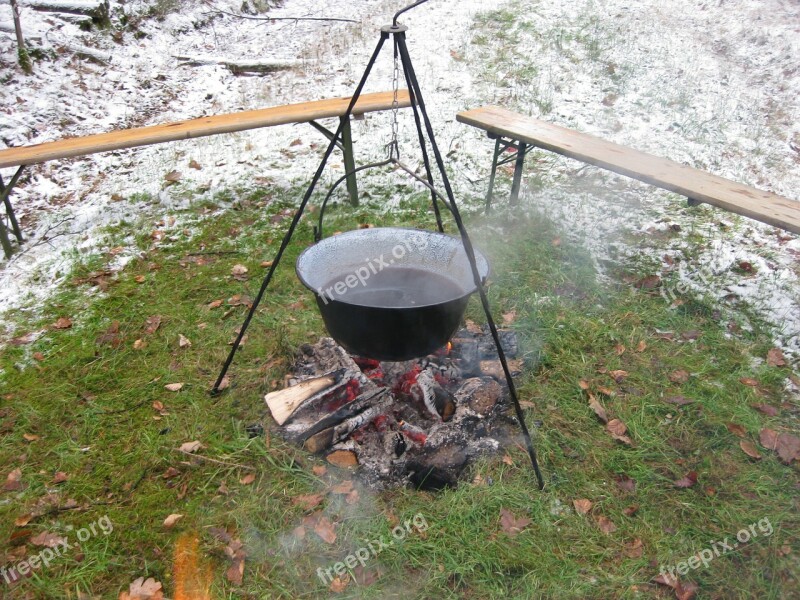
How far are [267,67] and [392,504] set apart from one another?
21.9 ft

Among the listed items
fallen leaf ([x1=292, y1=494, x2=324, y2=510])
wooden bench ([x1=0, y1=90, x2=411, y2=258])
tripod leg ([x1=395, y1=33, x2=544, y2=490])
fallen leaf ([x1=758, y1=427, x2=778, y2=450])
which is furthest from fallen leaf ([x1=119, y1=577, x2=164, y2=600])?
wooden bench ([x1=0, y1=90, x2=411, y2=258])

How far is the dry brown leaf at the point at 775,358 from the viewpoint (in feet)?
10.7

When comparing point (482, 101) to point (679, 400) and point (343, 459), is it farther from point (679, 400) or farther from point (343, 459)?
Result: point (343, 459)

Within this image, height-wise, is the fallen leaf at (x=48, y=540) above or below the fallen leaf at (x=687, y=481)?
below

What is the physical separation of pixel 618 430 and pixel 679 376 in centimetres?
65

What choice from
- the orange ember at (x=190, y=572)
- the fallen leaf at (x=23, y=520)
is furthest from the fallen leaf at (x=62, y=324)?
the orange ember at (x=190, y=572)

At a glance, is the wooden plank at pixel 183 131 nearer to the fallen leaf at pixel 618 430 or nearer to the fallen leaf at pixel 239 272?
the fallen leaf at pixel 239 272

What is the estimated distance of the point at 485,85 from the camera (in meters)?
6.66

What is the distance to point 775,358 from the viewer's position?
130 inches

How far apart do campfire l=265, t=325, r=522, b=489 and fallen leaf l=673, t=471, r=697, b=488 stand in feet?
2.80

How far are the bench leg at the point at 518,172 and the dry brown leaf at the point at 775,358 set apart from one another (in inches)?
92.9

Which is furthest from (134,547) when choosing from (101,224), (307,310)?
(101,224)

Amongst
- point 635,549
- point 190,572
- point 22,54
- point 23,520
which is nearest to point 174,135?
point 23,520

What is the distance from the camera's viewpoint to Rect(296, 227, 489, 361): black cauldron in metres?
2.46
